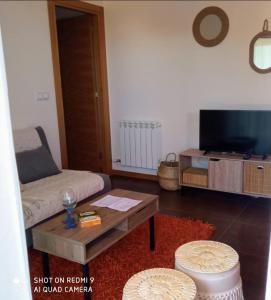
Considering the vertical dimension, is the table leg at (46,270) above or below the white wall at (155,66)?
below

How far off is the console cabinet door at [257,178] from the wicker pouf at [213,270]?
6.06 feet

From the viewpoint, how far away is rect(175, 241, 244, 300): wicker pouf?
154 cm

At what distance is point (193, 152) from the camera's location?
387 cm

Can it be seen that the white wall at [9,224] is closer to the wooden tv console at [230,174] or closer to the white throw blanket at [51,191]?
the white throw blanket at [51,191]

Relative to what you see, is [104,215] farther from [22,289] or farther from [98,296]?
[22,289]

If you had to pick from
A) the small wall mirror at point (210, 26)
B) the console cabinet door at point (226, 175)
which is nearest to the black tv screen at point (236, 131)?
the console cabinet door at point (226, 175)

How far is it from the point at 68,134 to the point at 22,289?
13.5ft

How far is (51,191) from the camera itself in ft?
Result: 9.07

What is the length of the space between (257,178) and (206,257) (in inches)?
77.5

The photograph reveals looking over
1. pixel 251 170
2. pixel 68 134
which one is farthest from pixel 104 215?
pixel 68 134

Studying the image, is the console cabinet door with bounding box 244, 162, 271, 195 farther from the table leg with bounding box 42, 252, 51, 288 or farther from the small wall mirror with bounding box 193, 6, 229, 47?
the table leg with bounding box 42, 252, 51, 288

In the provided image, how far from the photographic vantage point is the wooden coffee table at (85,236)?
187 centimetres

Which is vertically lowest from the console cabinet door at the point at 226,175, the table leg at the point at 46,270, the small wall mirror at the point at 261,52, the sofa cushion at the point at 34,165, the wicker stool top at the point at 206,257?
the table leg at the point at 46,270

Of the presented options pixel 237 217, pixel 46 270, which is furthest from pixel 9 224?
pixel 237 217
